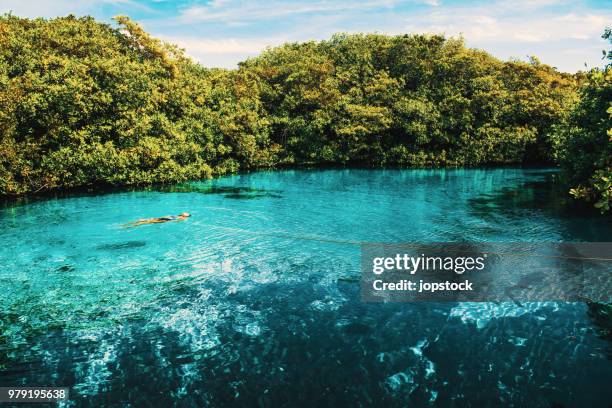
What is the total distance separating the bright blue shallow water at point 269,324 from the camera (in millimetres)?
6954

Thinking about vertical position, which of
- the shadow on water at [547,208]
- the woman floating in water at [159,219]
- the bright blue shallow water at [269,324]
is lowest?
the bright blue shallow water at [269,324]

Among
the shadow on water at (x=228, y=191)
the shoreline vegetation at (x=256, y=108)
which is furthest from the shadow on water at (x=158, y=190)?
the shoreline vegetation at (x=256, y=108)

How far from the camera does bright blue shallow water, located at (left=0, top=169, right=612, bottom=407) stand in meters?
6.95

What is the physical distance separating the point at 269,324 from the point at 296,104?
106ft

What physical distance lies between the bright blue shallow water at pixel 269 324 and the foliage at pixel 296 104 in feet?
35.9

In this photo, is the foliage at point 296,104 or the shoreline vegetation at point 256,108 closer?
the shoreline vegetation at point 256,108

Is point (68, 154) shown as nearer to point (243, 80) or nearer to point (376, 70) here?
point (243, 80)

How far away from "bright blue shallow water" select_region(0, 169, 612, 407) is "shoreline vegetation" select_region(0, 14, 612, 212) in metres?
8.85

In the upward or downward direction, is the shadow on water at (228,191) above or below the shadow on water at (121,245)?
above

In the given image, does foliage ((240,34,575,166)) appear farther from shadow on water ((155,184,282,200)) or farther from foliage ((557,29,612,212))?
foliage ((557,29,612,212))

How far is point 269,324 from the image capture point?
9180mm

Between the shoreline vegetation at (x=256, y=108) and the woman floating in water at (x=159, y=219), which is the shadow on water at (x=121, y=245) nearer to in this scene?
the woman floating in water at (x=159, y=219)

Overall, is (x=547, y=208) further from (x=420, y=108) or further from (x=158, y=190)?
(x=158, y=190)

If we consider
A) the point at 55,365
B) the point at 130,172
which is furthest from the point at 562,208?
the point at 130,172
